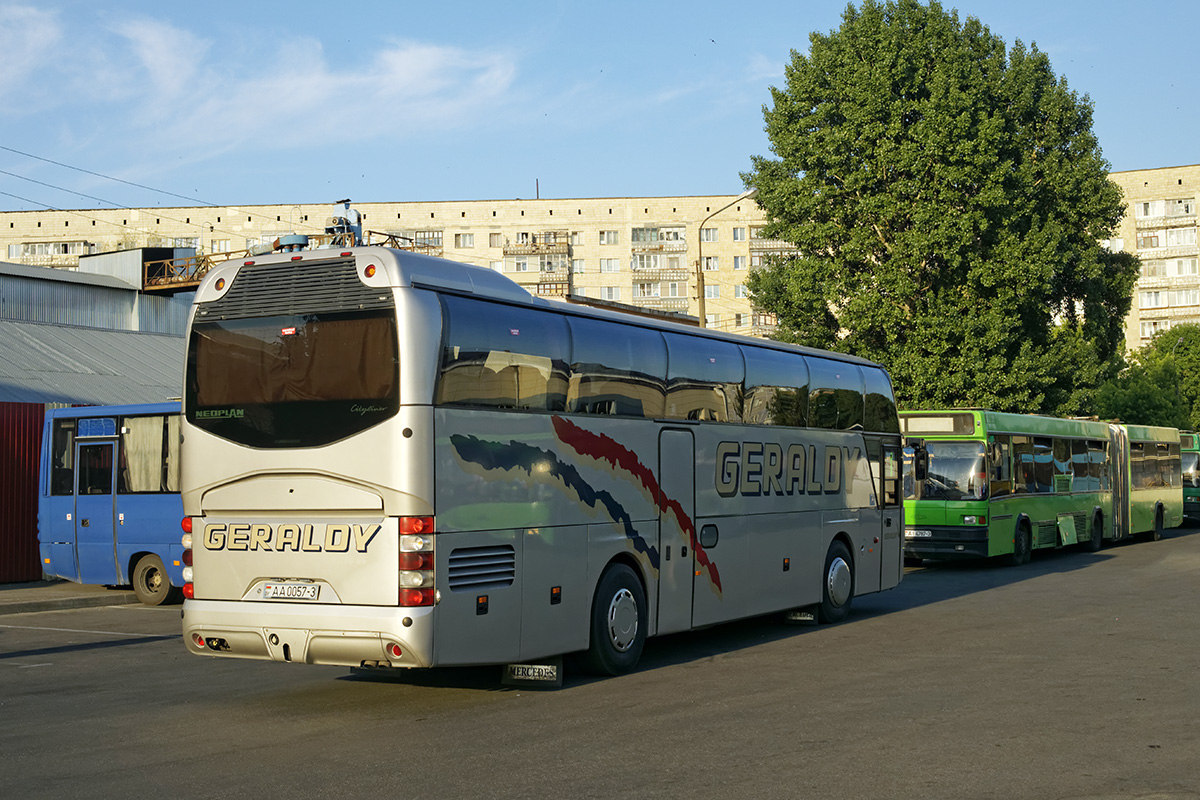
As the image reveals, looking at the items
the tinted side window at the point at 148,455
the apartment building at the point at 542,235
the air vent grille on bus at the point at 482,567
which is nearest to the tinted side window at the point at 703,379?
the air vent grille on bus at the point at 482,567

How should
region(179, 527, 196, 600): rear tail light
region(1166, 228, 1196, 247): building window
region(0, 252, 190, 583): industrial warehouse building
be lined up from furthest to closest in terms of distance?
1. region(1166, 228, 1196, 247): building window
2. region(0, 252, 190, 583): industrial warehouse building
3. region(179, 527, 196, 600): rear tail light

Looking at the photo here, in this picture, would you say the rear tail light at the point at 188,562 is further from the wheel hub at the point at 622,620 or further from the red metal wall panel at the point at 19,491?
the red metal wall panel at the point at 19,491

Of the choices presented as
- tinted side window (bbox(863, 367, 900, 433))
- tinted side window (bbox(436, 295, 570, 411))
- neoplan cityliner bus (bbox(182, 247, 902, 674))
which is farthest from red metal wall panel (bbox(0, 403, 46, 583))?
tinted side window (bbox(436, 295, 570, 411))

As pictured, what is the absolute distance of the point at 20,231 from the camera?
8594 centimetres

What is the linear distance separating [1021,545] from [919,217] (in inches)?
376

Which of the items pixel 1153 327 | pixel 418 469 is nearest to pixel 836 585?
pixel 418 469

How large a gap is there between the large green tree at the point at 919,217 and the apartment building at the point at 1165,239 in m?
54.8

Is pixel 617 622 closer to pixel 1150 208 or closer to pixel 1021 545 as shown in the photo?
pixel 1021 545

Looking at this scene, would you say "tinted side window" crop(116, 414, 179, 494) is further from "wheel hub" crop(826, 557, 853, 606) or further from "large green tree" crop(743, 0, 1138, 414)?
"large green tree" crop(743, 0, 1138, 414)

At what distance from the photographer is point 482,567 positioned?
378 inches

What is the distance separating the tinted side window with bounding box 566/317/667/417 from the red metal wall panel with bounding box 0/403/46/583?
14862mm

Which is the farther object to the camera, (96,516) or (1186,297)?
(1186,297)

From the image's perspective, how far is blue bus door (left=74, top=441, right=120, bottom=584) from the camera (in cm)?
1905

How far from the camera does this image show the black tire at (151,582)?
18.8 meters
